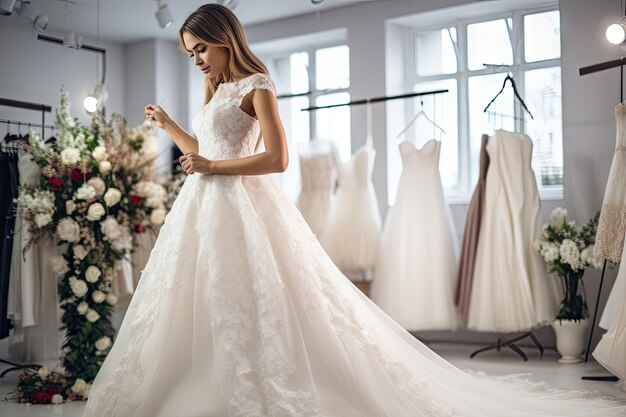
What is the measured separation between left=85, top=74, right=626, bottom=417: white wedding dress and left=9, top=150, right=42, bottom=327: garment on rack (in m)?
2.38

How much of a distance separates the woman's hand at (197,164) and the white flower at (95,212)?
1620 mm

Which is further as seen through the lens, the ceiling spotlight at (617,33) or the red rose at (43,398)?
the ceiling spotlight at (617,33)

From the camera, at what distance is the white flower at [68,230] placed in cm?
439

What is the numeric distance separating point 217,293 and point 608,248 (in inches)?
114

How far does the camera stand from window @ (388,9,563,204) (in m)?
6.30

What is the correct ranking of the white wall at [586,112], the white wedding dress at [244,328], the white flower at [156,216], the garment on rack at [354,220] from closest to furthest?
the white wedding dress at [244,328], the white flower at [156,216], the white wall at [586,112], the garment on rack at [354,220]

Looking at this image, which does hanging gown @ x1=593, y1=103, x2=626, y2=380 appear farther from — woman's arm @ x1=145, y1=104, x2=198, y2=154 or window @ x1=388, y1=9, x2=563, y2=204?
woman's arm @ x1=145, y1=104, x2=198, y2=154

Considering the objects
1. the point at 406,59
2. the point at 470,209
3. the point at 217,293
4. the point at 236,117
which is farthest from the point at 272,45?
the point at 217,293

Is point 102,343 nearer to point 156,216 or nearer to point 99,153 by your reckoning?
point 156,216

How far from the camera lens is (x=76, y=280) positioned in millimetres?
4477

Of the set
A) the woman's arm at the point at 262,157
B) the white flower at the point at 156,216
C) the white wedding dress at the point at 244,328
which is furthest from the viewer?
the white flower at the point at 156,216

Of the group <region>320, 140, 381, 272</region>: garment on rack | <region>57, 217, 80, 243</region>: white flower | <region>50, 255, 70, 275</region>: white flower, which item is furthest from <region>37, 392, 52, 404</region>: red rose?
<region>320, 140, 381, 272</region>: garment on rack

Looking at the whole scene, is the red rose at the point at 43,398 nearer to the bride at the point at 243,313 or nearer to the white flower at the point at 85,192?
the white flower at the point at 85,192

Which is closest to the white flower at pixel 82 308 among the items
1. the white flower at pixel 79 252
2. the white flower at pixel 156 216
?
the white flower at pixel 79 252
